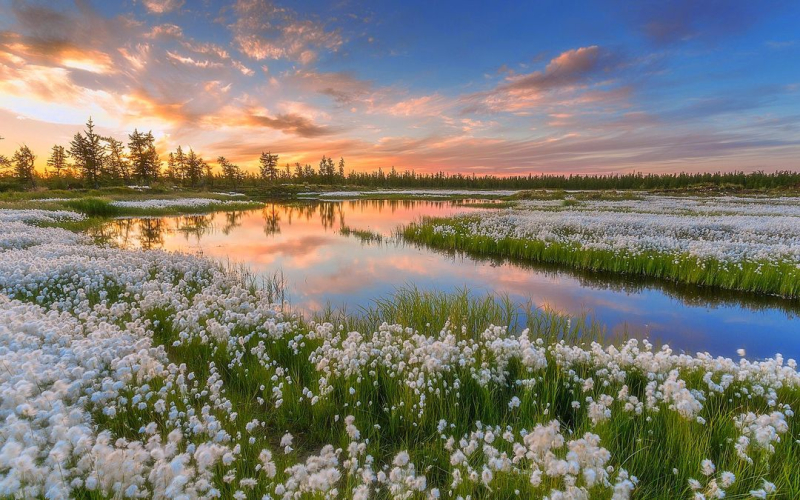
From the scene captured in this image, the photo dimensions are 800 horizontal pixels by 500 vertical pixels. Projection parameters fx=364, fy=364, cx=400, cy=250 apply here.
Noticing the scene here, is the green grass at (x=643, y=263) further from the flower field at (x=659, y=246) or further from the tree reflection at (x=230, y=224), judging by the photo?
the tree reflection at (x=230, y=224)

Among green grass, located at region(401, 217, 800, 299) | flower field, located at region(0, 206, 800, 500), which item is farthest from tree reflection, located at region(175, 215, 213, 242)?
flower field, located at region(0, 206, 800, 500)

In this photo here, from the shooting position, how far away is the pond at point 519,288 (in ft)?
31.7

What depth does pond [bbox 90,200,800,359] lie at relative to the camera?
9.65 meters

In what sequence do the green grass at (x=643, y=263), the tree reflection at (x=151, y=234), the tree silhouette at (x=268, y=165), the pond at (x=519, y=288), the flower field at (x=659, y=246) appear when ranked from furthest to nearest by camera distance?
the tree silhouette at (x=268, y=165) → the tree reflection at (x=151, y=234) → the flower field at (x=659, y=246) → the green grass at (x=643, y=263) → the pond at (x=519, y=288)

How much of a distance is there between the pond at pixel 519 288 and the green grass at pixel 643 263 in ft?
1.72

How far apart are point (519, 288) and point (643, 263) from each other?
6.02m

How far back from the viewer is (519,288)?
1356 centimetres

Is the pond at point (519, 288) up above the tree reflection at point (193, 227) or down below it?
below

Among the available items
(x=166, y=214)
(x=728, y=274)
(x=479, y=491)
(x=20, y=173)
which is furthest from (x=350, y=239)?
(x=20, y=173)

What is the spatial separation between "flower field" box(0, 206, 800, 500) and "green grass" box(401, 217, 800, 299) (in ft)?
28.1

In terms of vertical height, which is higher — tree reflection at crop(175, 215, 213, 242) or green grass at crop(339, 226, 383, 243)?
tree reflection at crop(175, 215, 213, 242)

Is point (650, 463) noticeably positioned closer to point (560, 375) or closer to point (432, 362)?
point (560, 375)

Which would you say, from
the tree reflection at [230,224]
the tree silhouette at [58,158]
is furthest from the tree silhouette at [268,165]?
the tree reflection at [230,224]

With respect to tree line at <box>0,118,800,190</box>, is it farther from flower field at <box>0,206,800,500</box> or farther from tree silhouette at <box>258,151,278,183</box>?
flower field at <box>0,206,800,500</box>
